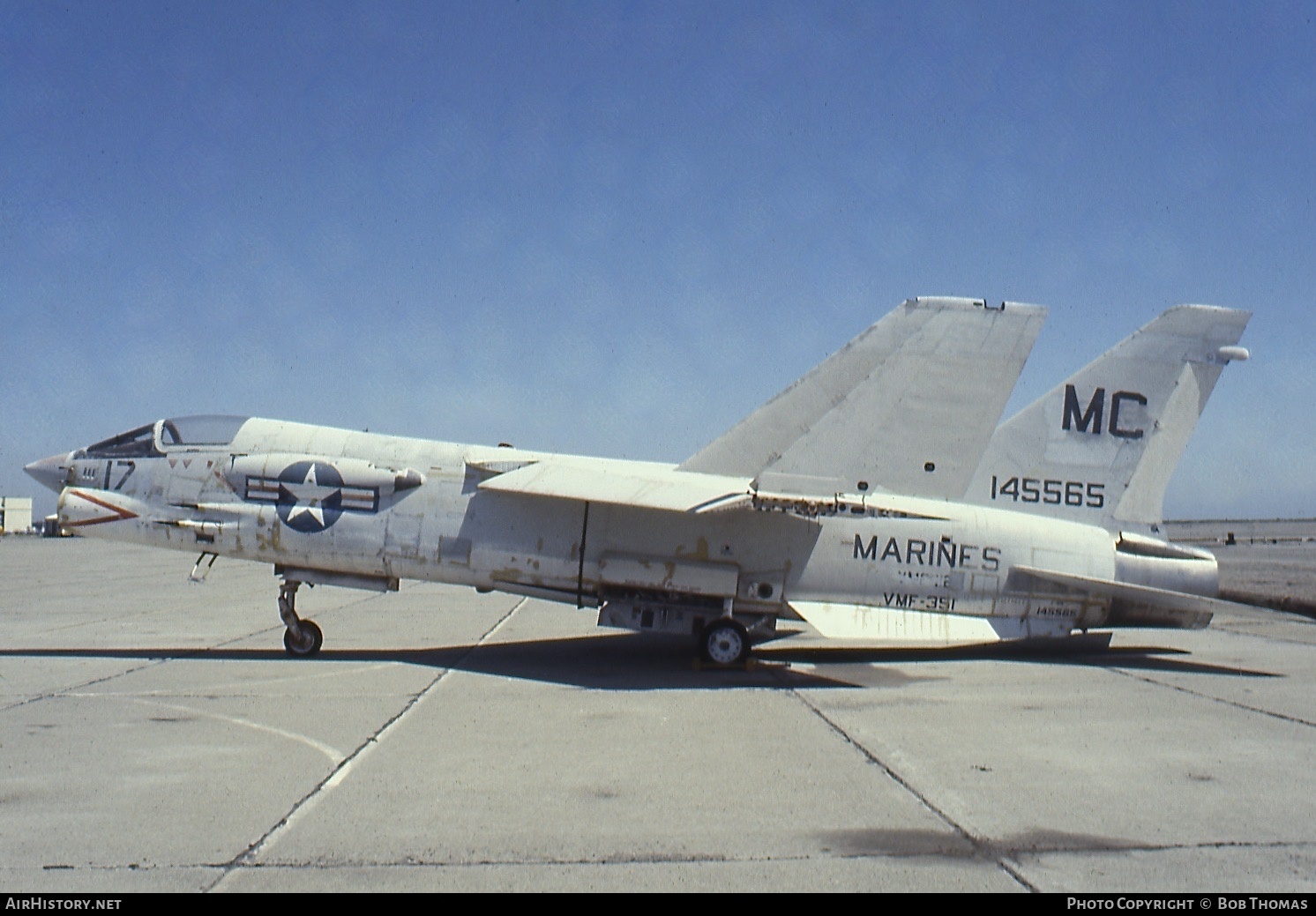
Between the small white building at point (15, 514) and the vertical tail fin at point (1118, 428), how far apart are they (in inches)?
4072

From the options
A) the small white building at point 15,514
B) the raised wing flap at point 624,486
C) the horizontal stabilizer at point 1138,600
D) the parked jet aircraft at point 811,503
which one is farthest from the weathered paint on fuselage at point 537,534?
the small white building at point 15,514

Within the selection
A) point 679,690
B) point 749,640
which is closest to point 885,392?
point 749,640

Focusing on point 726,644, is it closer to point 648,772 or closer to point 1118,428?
point 648,772

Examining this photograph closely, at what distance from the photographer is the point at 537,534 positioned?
11703 mm

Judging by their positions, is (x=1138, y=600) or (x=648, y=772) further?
(x=1138, y=600)

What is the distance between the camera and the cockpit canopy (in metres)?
12.5

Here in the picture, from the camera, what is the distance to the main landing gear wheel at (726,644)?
11.3 m

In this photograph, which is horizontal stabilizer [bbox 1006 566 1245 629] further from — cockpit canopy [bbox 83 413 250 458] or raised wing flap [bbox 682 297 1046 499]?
cockpit canopy [bbox 83 413 250 458]

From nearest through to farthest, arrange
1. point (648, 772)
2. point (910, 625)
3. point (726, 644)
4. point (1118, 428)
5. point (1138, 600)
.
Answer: point (648, 772) → point (726, 644) → point (910, 625) → point (1138, 600) → point (1118, 428)

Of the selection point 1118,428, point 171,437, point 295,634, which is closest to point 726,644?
point 295,634

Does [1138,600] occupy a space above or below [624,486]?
below

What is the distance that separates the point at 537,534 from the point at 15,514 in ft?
339

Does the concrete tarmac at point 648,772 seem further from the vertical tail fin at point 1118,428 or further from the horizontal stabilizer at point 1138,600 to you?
the vertical tail fin at point 1118,428
